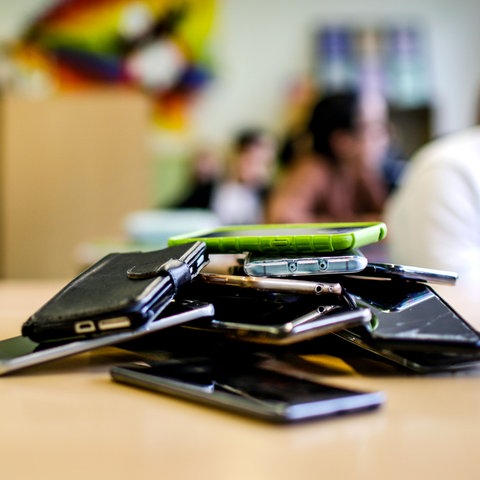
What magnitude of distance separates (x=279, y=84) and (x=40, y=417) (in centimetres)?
439

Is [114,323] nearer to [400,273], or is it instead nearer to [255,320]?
[255,320]

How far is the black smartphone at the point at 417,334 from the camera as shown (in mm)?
505

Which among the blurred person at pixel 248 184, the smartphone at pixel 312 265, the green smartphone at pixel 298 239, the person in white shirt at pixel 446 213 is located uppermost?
the green smartphone at pixel 298 239

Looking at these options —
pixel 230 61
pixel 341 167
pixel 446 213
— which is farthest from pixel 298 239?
pixel 230 61

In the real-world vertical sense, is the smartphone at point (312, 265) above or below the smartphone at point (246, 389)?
above

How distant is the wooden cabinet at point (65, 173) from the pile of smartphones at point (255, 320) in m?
3.12

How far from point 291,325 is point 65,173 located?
10.9ft

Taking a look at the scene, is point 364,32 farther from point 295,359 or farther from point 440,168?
point 295,359

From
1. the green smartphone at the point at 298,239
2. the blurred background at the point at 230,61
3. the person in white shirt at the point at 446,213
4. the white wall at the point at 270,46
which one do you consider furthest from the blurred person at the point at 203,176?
the green smartphone at the point at 298,239

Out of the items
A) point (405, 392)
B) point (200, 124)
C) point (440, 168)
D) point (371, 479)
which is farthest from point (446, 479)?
point (200, 124)

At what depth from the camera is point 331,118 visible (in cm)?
293

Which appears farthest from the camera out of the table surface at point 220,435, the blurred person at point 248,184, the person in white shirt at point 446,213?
the blurred person at point 248,184

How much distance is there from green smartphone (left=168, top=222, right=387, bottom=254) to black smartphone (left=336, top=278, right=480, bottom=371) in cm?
4

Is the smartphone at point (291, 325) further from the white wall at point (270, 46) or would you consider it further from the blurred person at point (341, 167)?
the white wall at point (270, 46)
